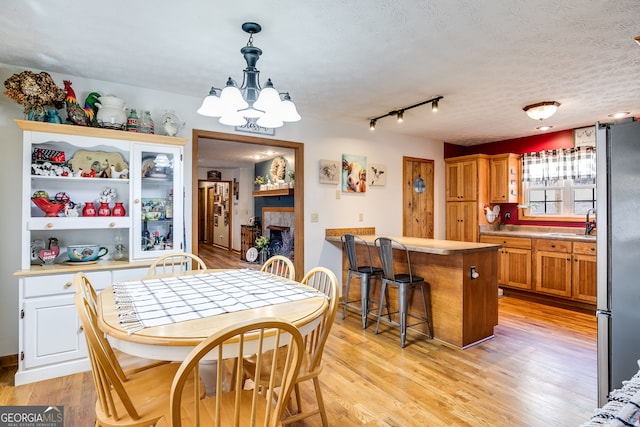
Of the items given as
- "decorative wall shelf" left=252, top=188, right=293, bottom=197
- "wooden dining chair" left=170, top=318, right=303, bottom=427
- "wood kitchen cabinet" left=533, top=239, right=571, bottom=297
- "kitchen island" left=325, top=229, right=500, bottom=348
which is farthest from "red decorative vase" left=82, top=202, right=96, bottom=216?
"wood kitchen cabinet" left=533, top=239, right=571, bottom=297

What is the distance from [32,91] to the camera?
2408 millimetres

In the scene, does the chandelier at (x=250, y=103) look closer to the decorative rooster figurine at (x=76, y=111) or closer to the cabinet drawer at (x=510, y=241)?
the decorative rooster figurine at (x=76, y=111)

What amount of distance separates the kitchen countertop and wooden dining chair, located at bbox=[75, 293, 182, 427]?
4638 mm

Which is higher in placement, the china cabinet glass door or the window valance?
the window valance

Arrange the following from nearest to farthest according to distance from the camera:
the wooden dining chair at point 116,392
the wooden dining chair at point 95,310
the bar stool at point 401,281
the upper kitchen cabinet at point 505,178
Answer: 1. the wooden dining chair at point 116,392
2. the wooden dining chair at point 95,310
3. the bar stool at point 401,281
4. the upper kitchen cabinet at point 505,178

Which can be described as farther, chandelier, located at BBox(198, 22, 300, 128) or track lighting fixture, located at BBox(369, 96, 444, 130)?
track lighting fixture, located at BBox(369, 96, 444, 130)

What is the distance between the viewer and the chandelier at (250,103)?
6.02ft

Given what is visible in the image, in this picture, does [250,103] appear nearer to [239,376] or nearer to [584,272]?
[239,376]

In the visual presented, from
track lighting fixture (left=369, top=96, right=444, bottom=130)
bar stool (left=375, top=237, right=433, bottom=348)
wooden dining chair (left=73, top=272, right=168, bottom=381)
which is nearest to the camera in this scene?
wooden dining chair (left=73, top=272, right=168, bottom=381)

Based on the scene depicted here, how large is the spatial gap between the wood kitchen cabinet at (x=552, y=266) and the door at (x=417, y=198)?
150cm

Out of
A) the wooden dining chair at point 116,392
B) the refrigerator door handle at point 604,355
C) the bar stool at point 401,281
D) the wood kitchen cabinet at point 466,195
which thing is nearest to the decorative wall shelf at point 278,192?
the wood kitchen cabinet at point 466,195

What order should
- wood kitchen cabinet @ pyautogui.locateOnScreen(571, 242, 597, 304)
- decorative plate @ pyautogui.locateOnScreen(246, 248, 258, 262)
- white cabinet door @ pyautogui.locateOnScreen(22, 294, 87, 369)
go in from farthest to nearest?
decorative plate @ pyautogui.locateOnScreen(246, 248, 258, 262), wood kitchen cabinet @ pyautogui.locateOnScreen(571, 242, 597, 304), white cabinet door @ pyautogui.locateOnScreen(22, 294, 87, 369)

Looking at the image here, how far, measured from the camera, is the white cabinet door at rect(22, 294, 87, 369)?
2332 millimetres

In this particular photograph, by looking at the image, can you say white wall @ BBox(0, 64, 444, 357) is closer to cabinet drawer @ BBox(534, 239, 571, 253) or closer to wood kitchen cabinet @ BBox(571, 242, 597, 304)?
cabinet drawer @ BBox(534, 239, 571, 253)
